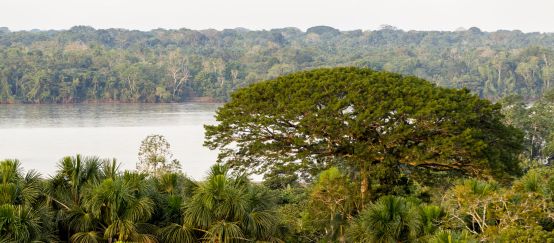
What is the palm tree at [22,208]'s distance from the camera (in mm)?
13898

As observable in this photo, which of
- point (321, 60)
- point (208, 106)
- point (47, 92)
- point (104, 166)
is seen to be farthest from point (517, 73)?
point (104, 166)

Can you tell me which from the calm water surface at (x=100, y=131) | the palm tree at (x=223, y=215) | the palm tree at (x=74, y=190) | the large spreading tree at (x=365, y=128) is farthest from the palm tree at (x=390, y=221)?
the calm water surface at (x=100, y=131)

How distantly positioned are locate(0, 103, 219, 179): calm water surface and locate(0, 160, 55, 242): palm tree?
2683 cm

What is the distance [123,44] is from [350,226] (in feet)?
576

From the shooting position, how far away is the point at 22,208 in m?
14.3

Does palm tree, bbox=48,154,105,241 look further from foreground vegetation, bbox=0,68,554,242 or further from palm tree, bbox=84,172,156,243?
palm tree, bbox=84,172,156,243

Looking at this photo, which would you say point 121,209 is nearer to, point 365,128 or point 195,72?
point 365,128

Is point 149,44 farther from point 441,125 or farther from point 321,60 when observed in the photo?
point 441,125

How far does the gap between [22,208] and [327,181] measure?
6752mm

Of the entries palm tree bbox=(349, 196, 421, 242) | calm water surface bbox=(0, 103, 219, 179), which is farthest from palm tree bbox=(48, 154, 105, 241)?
calm water surface bbox=(0, 103, 219, 179)

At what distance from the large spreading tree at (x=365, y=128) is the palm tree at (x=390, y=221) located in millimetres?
5940

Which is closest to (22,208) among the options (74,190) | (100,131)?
(74,190)

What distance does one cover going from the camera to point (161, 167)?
28.6m

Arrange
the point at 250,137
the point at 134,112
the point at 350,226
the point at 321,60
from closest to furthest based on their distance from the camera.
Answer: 1. the point at 350,226
2. the point at 250,137
3. the point at 134,112
4. the point at 321,60
